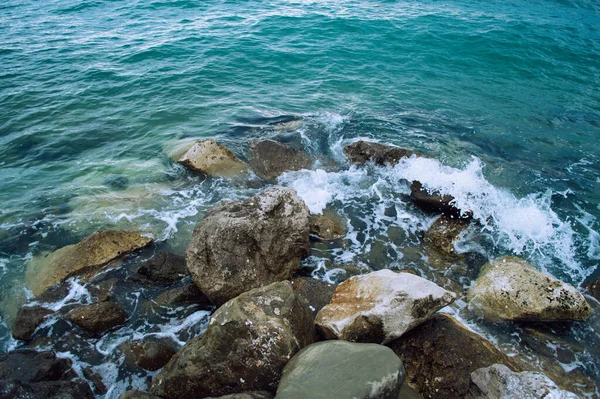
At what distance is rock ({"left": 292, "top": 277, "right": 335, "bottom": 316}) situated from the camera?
268 inches

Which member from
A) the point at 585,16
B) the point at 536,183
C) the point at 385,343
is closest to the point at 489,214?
the point at 536,183

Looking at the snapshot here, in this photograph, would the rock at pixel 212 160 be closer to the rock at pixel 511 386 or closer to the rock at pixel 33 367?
the rock at pixel 33 367

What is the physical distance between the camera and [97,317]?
6641 mm

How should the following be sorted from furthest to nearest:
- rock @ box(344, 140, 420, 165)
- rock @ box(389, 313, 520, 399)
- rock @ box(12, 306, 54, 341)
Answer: rock @ box(344, 140, 420, 165) → rock @ box(12, 306, 54, 341) → rock @ box(389, 313, 520, 399)

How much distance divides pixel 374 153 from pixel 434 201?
2593mm

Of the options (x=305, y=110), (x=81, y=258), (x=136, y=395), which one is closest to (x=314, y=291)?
(x=136, y=395)

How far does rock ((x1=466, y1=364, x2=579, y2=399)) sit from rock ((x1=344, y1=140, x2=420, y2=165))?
7181 millimetres

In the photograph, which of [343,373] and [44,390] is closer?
[343,373]

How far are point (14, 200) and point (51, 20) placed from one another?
19.4 meters

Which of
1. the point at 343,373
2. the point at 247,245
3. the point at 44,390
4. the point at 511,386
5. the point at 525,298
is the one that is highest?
the point at 343,373

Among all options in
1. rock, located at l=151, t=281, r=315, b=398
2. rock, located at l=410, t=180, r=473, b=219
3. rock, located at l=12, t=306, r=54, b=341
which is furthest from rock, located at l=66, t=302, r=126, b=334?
rock, located at l=410, t=180, r=473, b=219

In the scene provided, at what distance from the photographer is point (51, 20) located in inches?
947

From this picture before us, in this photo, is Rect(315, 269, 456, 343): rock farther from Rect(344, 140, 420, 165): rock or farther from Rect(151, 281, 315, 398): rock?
Rect(344, 140, 420, 165): rock

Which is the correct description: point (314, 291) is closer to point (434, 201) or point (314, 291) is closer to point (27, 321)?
point (434, 201)
